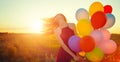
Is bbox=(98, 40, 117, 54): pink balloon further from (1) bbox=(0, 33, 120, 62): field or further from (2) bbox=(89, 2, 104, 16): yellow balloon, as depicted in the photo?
(1) bbox=(0, 33, 120, 62): field

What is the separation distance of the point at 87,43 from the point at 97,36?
297 mm

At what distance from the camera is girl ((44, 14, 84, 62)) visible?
16.0 ft

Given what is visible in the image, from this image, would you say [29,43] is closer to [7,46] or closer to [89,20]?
[7,46]

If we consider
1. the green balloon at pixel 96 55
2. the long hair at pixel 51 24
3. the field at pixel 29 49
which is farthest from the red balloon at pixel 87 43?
the field at pixel 29 49

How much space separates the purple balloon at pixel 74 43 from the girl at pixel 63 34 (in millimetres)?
96

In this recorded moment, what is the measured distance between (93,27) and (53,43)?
7.42 meters

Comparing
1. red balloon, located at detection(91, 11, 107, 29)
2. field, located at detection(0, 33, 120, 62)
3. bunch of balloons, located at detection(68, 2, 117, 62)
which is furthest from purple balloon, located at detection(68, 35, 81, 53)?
field, located at detection(0, 33, 120, 62)

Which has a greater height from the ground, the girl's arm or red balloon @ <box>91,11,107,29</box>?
red balloon @ <box>91,11,107,29</box>

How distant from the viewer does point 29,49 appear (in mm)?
11648

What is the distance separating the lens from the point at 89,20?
515 cm

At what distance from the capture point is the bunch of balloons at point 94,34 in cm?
475

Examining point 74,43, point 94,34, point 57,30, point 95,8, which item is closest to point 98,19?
point 94,34

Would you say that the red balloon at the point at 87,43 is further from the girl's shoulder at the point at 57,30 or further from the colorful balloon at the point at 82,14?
the colorful balloon at the point at 82,14

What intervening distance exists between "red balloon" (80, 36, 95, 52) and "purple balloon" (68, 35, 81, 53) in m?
0.09
